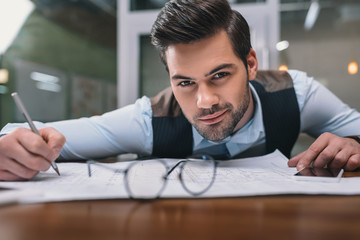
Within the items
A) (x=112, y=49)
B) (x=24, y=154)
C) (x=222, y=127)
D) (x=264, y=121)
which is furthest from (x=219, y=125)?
(x=112, y=49)

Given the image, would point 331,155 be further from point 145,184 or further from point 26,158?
point 26,158

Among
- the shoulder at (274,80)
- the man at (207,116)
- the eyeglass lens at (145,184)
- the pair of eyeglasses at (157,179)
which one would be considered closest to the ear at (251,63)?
the man at (207,116)

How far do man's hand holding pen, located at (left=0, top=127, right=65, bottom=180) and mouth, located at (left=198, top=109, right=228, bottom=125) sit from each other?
38cm

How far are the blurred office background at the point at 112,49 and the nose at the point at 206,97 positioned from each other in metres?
1.42

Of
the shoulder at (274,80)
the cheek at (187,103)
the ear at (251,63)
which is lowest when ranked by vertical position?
the cheek at (187,103)

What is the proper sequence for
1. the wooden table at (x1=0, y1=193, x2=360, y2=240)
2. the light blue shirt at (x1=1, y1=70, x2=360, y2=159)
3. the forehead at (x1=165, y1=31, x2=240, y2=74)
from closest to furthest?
the wooden table at (x1=0, y1=193, x2=360, y2=240), the forehead at (x1=165, y1=31, x2=240, y2=74), the light blue shirt at (x1=1, y1=70, x2=360, y2=159)

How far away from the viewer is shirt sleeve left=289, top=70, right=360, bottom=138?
105 cm

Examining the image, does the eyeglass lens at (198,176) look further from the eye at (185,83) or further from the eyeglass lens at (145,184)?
the eye at (185,83)

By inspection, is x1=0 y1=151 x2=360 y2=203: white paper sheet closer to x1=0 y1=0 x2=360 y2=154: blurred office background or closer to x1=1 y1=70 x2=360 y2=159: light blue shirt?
x1=1 y1=70 x2=360 y2=159: light blue shirt

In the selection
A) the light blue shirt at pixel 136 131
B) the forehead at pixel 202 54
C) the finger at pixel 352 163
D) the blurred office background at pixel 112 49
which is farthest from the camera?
the blurred office background at pixel 112 49

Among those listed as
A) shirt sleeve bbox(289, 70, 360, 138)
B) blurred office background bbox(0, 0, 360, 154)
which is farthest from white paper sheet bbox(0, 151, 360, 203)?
blurred office background bbox(0, 0, 360, 154)

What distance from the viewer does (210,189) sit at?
0.45m

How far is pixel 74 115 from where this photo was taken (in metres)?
3.20

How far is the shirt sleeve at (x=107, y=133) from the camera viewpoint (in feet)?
3.18
